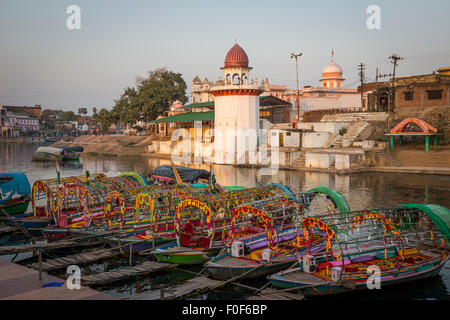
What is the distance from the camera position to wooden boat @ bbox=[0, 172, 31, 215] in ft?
80.9

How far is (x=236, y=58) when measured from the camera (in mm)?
51781

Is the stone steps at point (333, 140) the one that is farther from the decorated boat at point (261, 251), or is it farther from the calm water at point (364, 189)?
the decorated boat at point (261, 251)

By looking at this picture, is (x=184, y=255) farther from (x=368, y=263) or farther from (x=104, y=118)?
(x=104, y=118)

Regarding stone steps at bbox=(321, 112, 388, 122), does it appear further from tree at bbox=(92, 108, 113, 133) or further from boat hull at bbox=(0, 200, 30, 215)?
tree at bbox=(92, 108, 113, 133)

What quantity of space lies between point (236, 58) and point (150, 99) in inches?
1312

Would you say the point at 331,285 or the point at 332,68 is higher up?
the point at 332,68

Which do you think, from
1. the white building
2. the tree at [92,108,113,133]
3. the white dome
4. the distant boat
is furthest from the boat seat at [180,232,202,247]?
the tree at [92,108,113,133]

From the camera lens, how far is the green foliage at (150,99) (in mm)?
81188

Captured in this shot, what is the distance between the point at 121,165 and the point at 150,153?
11835 mm

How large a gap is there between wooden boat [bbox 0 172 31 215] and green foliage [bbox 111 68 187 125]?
55.7 m

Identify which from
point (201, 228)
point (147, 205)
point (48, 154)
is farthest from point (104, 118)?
point (201, 228)

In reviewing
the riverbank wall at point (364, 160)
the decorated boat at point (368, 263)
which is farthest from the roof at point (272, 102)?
the decorated boat at point (368, 263)

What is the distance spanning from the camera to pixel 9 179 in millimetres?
25188
